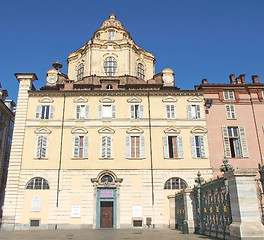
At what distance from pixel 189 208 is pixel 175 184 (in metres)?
6.27

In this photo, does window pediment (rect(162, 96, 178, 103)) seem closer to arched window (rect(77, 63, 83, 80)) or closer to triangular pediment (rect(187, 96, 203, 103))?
triangular pediment (rect(187, 96, 203, 103))

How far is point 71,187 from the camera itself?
24.1m

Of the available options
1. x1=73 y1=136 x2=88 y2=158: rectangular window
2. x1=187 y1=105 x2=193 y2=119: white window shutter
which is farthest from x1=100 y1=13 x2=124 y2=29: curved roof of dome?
x1=73 y1=136 x2=88 y2=158: rectangular window

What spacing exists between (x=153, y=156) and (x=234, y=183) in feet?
45.9

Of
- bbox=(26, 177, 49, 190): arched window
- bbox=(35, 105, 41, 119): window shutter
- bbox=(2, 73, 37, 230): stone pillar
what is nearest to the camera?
bbox=(2, 73, 37, 230): stone pillar

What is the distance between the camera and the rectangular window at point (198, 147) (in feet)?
83.3

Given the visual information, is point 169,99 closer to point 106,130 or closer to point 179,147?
point 179,147

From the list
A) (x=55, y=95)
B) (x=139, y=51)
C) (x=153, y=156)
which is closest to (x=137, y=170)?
(x=153, y=156)

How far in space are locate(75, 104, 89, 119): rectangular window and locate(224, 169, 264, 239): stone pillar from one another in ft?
58.1

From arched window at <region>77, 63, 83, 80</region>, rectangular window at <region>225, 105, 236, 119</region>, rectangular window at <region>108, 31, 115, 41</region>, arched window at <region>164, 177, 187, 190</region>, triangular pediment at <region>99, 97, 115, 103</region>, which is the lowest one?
arched window at <region>164, 177, 187, 190</region>

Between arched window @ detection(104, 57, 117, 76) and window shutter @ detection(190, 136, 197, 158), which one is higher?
arched window @ detection(104, 57, 117, 76)

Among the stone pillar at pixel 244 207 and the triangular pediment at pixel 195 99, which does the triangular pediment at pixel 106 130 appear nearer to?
the triangular pediment at pixel 195 99

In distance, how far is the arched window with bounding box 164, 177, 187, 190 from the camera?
24.5 m

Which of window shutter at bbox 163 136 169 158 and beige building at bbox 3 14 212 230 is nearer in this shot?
beige building at bbox 3 14 212 230
